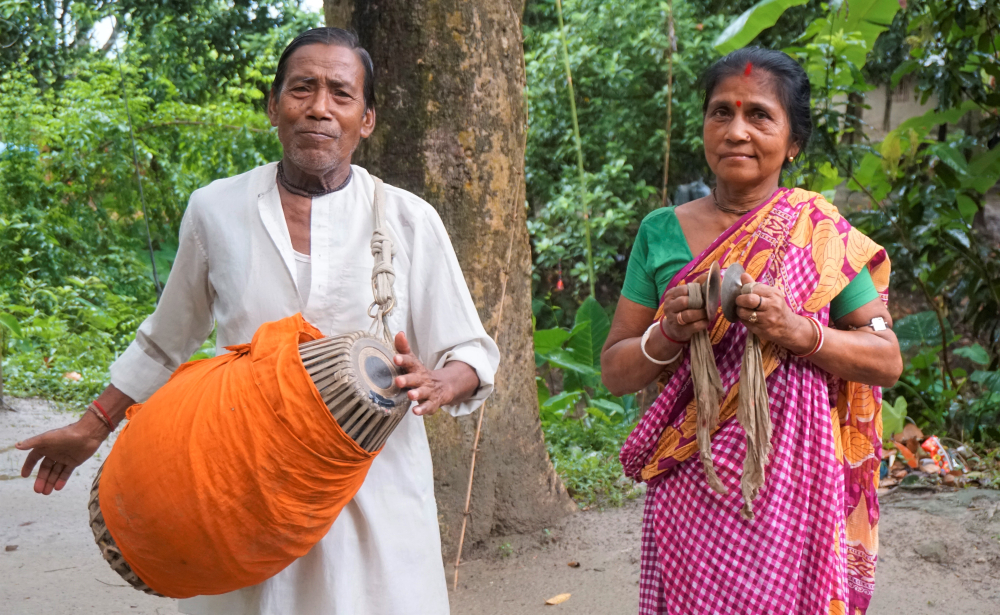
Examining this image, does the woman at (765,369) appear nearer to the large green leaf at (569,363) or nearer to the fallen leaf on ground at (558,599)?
the fallen leaf on ground at (558,599)

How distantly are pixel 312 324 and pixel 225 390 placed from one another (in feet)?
1.07

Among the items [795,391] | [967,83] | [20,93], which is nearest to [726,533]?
[795,391]

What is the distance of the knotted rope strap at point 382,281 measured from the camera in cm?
182

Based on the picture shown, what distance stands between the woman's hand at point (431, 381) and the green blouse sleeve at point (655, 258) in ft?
1.56

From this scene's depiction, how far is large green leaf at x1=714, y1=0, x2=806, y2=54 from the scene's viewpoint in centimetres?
477

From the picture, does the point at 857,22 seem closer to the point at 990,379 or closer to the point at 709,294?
the point at 990,379

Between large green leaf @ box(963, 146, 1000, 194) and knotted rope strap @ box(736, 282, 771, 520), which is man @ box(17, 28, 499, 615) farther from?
large green leaf @ box(963, 146, 1000, 194)

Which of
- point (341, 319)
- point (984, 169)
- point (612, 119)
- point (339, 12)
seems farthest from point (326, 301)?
point (612, 119)

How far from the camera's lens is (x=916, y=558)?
378 centimetres

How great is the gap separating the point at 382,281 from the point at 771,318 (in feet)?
2.58

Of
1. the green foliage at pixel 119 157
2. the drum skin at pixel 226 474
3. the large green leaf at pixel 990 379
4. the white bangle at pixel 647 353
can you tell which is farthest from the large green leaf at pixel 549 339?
the green foliage at pixel 119 157

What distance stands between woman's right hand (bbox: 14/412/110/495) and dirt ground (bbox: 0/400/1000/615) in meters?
1.69

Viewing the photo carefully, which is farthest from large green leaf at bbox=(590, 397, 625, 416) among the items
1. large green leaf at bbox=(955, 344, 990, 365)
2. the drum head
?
the drum head

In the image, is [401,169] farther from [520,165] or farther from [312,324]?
[312,324]
